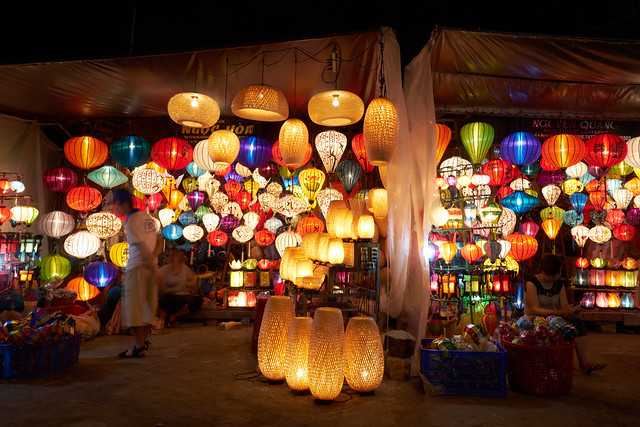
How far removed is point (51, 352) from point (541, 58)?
204 inches

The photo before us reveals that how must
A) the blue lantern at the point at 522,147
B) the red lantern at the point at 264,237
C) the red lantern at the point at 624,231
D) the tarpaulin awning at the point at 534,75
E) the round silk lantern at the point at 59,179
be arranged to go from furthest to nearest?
the red lantern at the point at 264,237 → the red lantern at the point at 624,231 → the round silk lantern at the point at 59,179 → the blue lantern at the point at 522,147 → the tarpaulin awning at the point at 534,75

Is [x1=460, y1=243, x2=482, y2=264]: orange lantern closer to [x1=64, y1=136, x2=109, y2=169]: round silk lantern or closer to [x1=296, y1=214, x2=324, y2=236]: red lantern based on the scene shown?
[x1=296, y1=214, x2=324, y2=236]: red lantern

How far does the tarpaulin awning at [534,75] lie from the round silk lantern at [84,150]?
4083mm

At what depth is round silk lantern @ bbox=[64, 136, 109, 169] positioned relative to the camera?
5812 mm

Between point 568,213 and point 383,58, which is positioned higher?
point 383,58

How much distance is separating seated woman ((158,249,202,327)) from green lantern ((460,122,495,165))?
4.18 meters

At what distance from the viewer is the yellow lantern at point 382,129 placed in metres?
3.75

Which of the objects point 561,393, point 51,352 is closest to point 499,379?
point 561,393

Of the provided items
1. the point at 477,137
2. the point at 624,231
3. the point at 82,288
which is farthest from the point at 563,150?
the point at 82,288

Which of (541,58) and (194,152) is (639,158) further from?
(194,152)

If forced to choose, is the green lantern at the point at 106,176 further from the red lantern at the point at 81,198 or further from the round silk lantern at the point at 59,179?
the round silk lantern at the point at 59,179

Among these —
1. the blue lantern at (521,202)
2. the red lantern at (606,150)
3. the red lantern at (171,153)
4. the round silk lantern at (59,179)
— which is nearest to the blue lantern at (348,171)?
the red lantern at (171,153)

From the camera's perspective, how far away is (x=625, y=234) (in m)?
8.25

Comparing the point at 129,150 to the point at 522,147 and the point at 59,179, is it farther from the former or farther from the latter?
the point at 522,147
